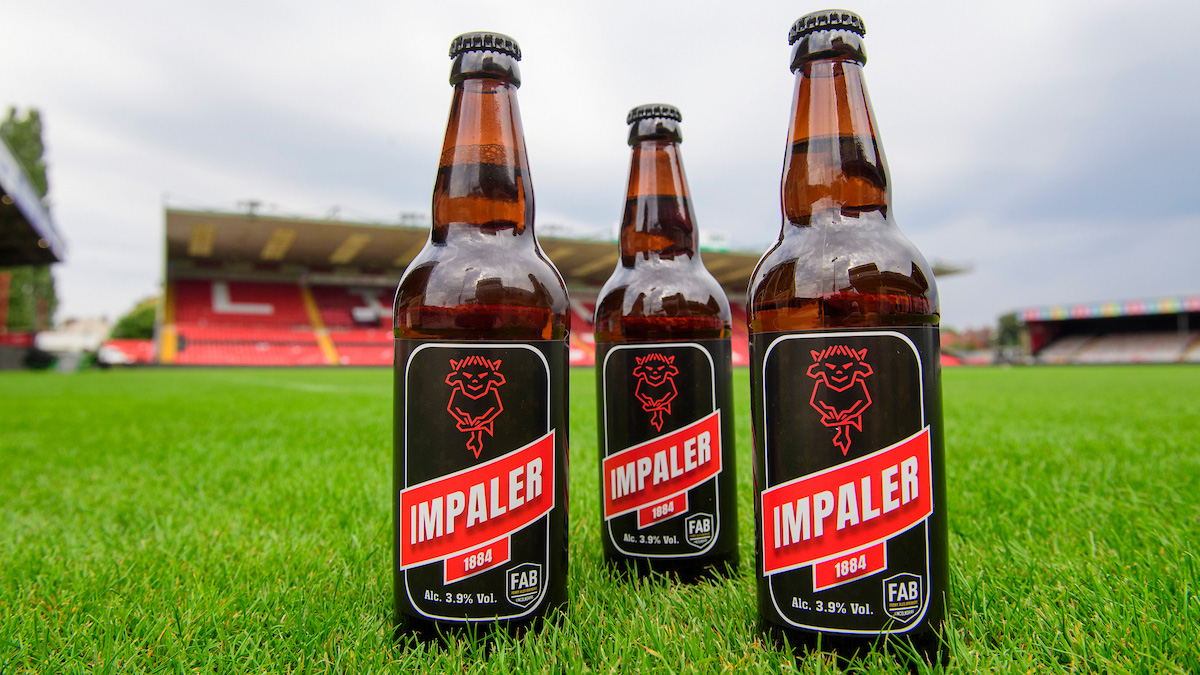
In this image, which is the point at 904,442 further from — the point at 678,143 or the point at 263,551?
the point at 263,551

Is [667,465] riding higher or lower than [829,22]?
lower

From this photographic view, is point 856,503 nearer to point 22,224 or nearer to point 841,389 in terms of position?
point 841,389

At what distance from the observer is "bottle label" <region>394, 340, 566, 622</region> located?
1.31 meters

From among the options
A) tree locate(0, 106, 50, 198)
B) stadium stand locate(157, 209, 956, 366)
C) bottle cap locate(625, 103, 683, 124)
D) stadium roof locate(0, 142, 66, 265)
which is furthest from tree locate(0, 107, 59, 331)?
bottle cap locate(625, 103, 683, 124)

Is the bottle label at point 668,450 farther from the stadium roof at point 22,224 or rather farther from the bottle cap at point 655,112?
the stadium roof at point 22,224

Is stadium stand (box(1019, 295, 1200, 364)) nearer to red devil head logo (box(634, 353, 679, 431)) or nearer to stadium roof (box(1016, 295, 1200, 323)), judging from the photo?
stadium roof (box(1016, 295, 1200, 323))

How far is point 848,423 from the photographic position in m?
1.20

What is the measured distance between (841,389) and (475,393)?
0.68m

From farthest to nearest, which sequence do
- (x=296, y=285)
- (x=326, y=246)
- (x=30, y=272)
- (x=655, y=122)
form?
1. (x=30, y=272)
2. (x=296, y=285)
3. (x=326, y=246)
4. (x=655, y=122)

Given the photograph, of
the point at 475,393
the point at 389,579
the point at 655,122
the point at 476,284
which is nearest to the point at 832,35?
the point at 655,122

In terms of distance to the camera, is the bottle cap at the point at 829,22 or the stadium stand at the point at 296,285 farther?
the stadium stand at the point at 296,285

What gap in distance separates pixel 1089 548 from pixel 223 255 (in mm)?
36820

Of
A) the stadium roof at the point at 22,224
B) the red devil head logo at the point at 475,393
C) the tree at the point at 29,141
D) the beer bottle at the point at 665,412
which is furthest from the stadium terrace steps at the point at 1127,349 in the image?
the tree at the point at 29,141

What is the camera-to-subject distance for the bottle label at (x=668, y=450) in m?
1.69
